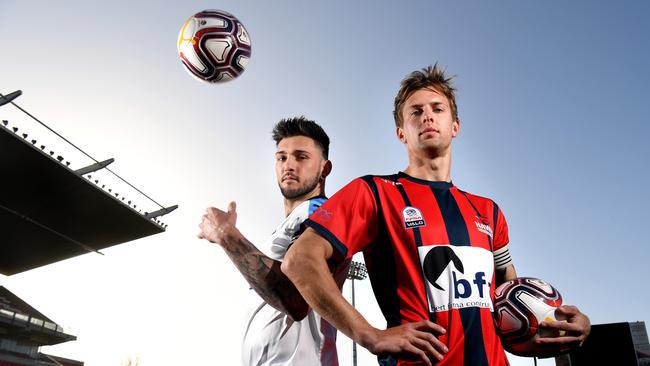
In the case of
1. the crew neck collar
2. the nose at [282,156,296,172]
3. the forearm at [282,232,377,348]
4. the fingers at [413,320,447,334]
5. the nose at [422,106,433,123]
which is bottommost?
the fingers at [413,320,447,334]

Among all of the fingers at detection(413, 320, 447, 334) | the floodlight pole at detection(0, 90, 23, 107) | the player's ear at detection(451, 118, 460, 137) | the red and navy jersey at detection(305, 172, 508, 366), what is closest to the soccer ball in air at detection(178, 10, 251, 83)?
the player's ear at detection(451, 118, 460, 137)

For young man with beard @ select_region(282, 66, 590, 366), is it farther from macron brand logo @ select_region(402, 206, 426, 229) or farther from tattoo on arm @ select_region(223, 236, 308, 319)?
tattoo on arm @ select_region(223, 236, 308, 319)

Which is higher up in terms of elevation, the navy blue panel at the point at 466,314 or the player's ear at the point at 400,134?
the player's ear at the point at 400,134

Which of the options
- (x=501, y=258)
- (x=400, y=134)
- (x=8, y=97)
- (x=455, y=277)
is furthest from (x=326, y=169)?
(x=8, y=97)

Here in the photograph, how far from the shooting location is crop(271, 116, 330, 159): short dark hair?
4.29 meters

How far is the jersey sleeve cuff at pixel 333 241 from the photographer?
2369 millimetres

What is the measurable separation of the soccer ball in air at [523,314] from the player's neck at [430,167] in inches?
28.3

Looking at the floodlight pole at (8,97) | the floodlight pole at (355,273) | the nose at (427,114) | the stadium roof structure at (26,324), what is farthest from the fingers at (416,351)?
the stadium roof structure at (26,324)

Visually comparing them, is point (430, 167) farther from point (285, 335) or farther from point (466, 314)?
point (285, 335)

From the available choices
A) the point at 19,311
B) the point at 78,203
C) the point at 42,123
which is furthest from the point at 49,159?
the point at 19,311

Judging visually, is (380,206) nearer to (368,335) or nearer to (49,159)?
(368,335)

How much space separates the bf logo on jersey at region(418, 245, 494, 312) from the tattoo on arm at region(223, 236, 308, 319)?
0.77m

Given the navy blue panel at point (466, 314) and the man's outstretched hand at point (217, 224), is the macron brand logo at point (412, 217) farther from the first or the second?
the man's outstretched hand at point (217, 224)

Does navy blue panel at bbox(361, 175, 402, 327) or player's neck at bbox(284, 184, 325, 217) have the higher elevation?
player's neck at bbox(284, 184, 325, 217)
